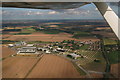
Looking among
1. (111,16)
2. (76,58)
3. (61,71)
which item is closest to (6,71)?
(61,71)

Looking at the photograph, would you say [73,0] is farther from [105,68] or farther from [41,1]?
[105,68]

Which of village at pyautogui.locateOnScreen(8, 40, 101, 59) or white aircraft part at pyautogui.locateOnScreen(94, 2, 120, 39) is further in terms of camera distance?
village at pyautogui.locateOnScreen(8, 40, 101, 59)

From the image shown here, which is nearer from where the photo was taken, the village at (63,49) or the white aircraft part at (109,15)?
the white aircraft part at (109,15)

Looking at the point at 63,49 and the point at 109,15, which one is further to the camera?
the point at 63,49

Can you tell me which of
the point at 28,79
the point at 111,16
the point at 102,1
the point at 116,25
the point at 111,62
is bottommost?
the point at 28,79

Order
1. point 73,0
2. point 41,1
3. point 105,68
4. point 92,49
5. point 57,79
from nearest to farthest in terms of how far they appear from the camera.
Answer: point 41,1
point 73,0
point 57,79
point 105,68
point 92,49

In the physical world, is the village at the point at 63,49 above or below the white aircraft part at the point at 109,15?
below

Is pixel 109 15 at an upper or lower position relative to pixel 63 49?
upper

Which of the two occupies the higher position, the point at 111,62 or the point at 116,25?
the point at 116,25
